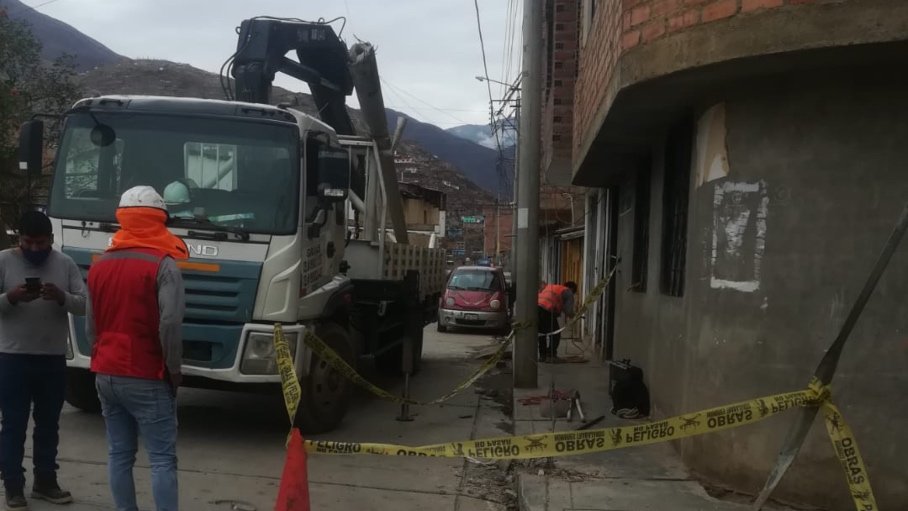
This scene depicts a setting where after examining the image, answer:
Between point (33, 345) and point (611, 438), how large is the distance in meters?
3.43

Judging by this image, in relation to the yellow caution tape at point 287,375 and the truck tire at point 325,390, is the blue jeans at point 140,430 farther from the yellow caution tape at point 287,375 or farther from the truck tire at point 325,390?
the truck tire at point 325,390

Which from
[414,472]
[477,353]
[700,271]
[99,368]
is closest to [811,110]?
[700,271]

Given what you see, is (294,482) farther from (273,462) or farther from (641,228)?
(641,228)

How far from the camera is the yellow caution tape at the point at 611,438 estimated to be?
4352 mm

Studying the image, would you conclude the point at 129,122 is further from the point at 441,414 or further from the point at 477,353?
the point at 477,353

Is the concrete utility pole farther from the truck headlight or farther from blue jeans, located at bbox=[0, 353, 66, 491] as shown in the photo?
blue jeans, located at bbox=[0, 353, 66, 491]

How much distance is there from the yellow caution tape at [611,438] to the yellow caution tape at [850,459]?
4.8 inches

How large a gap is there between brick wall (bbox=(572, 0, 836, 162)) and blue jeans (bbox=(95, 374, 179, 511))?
13.0 feet

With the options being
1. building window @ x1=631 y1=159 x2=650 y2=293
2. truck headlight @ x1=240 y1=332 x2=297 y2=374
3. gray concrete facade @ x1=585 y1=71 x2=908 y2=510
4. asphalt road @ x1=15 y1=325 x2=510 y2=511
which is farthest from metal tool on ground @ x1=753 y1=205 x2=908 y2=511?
building window @ x1=631 y1=159 x2=650 y2=293

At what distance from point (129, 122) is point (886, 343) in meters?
5.88

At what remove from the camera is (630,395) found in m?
7.91

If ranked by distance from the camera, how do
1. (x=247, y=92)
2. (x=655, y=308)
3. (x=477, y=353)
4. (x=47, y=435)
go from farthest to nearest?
(x=477, y=353) → (x=247, y=92) → (x=655, y=308) → (x=47, y=435)

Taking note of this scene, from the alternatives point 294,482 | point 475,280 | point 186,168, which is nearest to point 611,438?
point 294,482

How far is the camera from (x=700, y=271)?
19.0 feet
